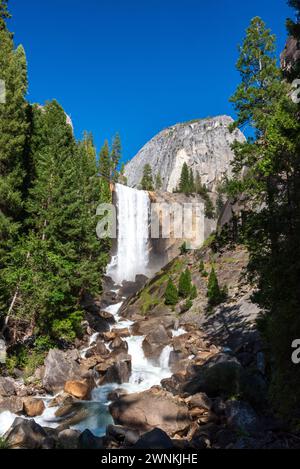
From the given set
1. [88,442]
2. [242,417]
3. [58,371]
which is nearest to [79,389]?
[58,371]

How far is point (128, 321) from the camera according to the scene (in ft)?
130

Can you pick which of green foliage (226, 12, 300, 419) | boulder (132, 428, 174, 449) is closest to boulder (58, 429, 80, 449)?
boulder (132, 428, 174, 449)

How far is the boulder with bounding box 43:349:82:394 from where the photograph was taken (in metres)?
20.6

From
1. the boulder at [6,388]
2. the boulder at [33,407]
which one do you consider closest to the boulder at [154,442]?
the boulder at [33,407]

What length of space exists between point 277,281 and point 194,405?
29.1ft

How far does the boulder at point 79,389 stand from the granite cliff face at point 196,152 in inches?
4880

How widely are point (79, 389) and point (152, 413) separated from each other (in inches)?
244

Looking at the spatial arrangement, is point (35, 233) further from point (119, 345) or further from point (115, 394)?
point (115, 394)

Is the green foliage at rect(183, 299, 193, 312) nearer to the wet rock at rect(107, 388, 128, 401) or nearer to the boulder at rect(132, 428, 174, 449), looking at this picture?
the wet rock at rect(107, 388, 128, 401)

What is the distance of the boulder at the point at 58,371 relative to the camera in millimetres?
20578

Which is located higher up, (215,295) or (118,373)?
(215,295)

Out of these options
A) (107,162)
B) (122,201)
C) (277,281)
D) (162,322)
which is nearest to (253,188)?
(277,281)

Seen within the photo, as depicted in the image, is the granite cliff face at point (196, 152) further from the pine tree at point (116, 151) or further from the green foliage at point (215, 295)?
the green foliage at point (215, 295)
